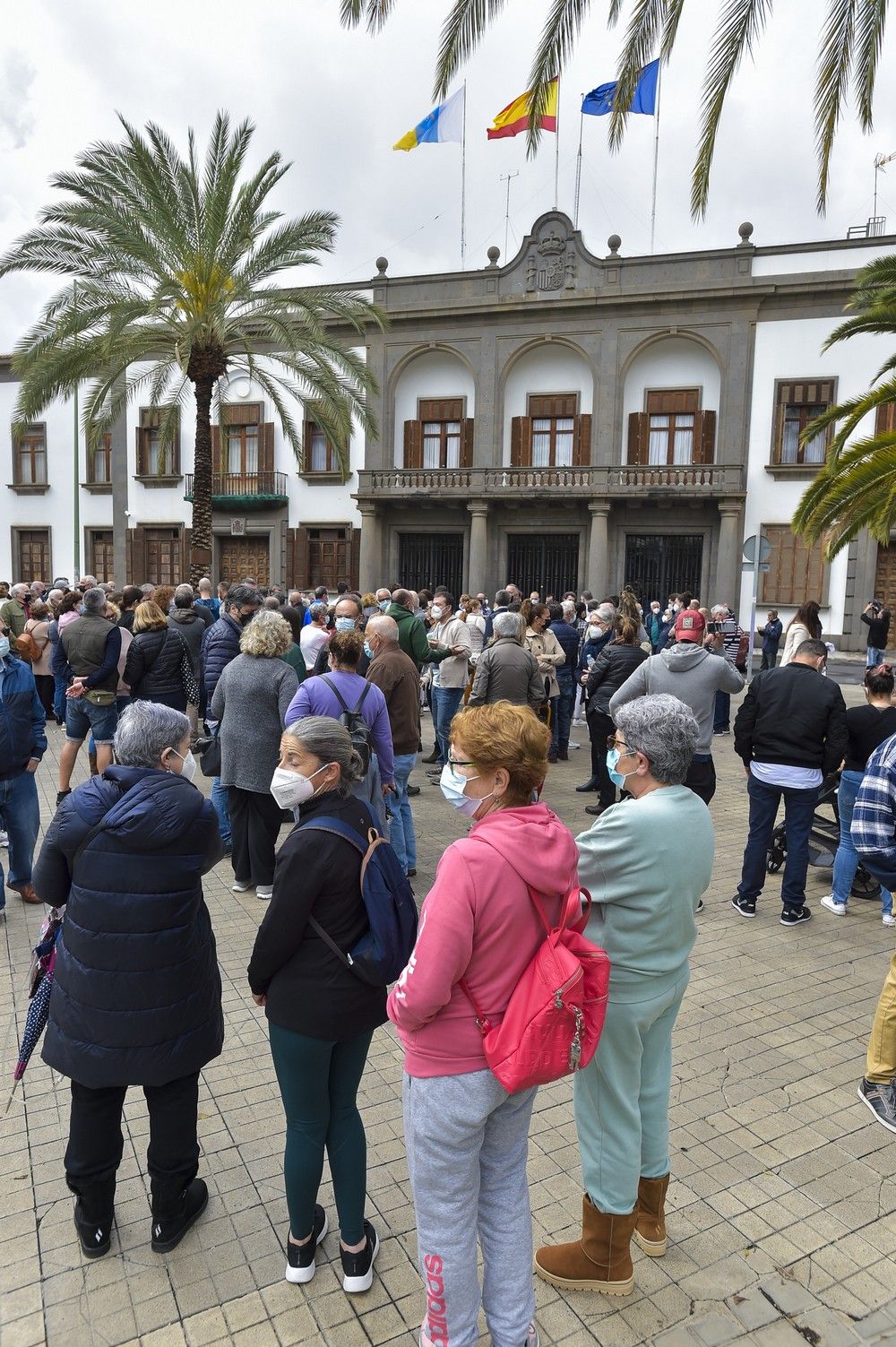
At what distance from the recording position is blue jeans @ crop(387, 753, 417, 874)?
A: 5859 millimetres

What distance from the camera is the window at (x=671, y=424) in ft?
78.9

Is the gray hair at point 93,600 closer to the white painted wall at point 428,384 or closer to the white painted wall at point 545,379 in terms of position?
the white painted wall at point 545,379

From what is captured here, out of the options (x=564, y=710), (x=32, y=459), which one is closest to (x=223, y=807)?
(x=564, y=710)

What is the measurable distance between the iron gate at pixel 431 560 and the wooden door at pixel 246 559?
4540mm

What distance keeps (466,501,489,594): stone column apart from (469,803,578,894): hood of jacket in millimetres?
23358

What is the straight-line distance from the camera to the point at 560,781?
363 inches

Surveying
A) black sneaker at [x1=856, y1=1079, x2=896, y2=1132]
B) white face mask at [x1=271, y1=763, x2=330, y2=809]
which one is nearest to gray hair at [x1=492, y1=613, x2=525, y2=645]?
black sneaker at [x1=856, y1=1079, x2=896, y2=1132]

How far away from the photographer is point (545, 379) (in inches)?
998

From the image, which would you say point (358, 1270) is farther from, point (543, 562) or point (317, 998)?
point (543, 562)

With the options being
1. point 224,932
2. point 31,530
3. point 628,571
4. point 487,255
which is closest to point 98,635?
point 224,932

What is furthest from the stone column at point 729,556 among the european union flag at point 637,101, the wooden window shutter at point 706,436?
the european union flag at point 637,101

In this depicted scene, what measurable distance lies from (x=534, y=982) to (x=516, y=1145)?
52 centimetres

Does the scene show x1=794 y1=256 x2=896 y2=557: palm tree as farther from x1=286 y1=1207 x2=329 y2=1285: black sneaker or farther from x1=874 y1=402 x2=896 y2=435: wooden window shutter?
x1=874 y1=402 x2=896 y2=435: wooden window shutter

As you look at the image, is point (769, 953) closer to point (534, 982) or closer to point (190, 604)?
point (534, 982)
